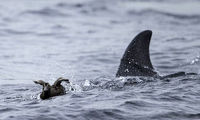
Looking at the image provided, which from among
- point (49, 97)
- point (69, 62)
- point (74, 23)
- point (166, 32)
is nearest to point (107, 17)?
point (74, 23)

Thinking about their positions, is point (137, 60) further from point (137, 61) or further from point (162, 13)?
point (162, 13)

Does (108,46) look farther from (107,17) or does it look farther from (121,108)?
(121,108)

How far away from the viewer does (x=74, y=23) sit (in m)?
26.0

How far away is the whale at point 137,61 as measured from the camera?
12.7 metres

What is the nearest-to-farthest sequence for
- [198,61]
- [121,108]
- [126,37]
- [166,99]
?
[121,108] → [166,99] → [198,61] → [126,37]

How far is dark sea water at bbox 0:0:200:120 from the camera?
9805 mm

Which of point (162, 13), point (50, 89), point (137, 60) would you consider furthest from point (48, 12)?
point (50, 89)

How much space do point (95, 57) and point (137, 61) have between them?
17.8ft

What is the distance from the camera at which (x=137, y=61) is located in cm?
1286

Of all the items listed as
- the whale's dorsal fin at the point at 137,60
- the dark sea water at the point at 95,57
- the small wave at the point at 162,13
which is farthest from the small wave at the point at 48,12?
the whale's dorsal fin at the point at 137,60

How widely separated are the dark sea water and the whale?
0.39 m

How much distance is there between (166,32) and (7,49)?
6.57 meters

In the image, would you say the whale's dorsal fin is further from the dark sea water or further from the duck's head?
the duck's head

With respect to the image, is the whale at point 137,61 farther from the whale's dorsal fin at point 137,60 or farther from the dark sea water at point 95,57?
the dark sea water at point 95,57
